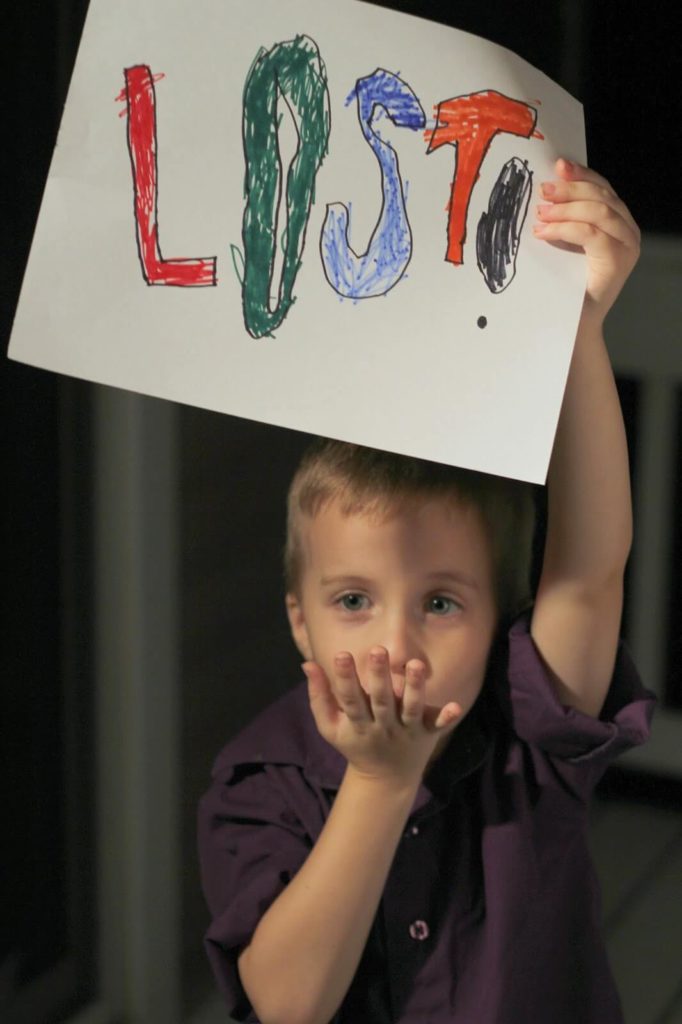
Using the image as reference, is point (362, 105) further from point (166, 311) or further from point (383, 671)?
point (383, 671)

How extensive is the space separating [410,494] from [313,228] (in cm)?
17

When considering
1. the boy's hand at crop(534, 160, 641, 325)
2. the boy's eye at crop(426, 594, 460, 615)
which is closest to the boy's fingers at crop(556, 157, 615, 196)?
the boy's hand at crop(534, 160, 641, 325)

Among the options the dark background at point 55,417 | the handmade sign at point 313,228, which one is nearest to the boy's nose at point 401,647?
the handmade sign at point 313,228

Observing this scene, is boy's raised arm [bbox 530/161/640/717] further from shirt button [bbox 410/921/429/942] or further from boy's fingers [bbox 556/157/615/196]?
shirt button [bbox 410/921/429/942]

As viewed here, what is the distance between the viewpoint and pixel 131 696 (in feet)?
3.91

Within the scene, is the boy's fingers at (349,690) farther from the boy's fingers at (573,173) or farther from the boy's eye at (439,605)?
the boy's fingers at (573,173)

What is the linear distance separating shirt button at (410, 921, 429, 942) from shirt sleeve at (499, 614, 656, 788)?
120 millimetres

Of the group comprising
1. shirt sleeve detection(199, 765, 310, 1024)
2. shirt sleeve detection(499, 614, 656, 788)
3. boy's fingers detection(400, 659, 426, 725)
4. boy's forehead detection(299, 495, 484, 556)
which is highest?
boy's forehead detection(299, 495, 484, 556)

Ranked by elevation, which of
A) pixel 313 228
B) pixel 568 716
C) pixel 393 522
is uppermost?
pixel 313 228

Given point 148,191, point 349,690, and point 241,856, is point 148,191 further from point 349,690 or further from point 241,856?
point 241,856

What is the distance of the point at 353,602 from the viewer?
2.60 ft

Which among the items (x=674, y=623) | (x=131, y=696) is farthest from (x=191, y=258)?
(x=674, y=623)

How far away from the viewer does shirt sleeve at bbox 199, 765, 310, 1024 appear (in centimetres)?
79

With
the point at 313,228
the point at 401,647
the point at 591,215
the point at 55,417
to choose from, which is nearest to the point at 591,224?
the point at 591,215
